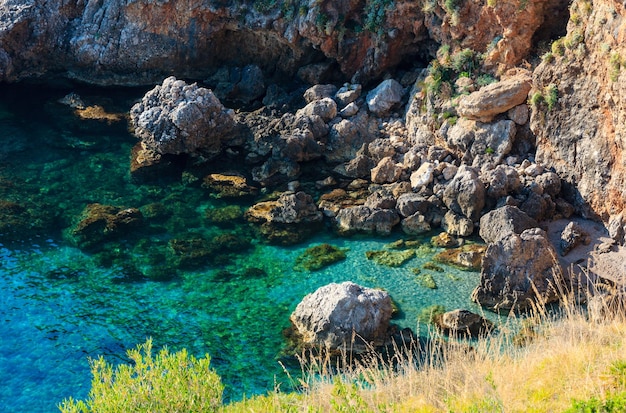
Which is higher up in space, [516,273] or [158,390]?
[158,390]

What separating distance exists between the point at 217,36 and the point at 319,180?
16.1 metres

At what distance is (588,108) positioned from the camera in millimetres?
27000

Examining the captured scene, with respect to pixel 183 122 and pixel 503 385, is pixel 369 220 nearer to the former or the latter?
pixel 183 122

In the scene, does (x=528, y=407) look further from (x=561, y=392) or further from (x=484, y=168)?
(x=484, y=168)

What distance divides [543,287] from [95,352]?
49.5 feet

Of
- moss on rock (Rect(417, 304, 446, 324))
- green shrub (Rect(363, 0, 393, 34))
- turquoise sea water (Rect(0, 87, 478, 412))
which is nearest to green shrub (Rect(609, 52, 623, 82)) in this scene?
turquoise sea water (Rect(0, 87, 478, 412))

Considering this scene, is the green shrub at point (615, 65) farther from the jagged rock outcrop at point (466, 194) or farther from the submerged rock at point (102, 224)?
the submerged rock at point (102, 224)

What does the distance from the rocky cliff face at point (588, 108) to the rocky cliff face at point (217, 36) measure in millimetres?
5543

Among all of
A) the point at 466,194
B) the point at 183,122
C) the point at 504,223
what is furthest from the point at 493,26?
the point at 183,122

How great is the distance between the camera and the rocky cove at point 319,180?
23.4m

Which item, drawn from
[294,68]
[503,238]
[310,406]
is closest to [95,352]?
[310,406]

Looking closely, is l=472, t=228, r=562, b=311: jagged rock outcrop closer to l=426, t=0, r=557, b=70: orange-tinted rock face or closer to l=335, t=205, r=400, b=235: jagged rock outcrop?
l=335, t=205, r=400, b=235: jagged rock outcrop

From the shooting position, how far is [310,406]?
12.7 m

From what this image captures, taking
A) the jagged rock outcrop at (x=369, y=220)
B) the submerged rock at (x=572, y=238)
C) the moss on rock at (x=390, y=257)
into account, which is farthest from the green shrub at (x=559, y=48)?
the moss on rock at (x=390, y=257)
